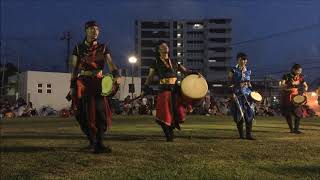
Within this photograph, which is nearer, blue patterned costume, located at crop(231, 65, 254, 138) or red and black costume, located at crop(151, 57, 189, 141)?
red and black costume, located at crop(151, 57, 189, 141)

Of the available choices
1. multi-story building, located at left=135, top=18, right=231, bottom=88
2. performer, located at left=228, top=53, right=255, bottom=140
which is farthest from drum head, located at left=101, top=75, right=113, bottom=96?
multi-story building, located at left=135, top=18, right=231, bottom=88

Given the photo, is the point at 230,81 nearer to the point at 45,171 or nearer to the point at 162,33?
the point at 45,171

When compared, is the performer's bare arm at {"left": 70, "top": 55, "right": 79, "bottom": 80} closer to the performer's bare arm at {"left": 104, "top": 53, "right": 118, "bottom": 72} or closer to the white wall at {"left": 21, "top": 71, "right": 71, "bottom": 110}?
the performer's bare arm at {"left": 104, "top": 53, "right": 118, "bottom": 72}

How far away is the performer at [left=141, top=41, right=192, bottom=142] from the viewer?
35.1 feet

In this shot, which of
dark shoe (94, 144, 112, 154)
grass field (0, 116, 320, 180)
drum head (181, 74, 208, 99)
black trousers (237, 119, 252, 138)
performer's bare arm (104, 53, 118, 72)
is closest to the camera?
grass field (0, 116, 320, 180)

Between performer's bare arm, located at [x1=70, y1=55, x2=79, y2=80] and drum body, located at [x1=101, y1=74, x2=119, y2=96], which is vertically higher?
performer's bare arm, located at [x1=70, y1=55, x2=79, y2=80]

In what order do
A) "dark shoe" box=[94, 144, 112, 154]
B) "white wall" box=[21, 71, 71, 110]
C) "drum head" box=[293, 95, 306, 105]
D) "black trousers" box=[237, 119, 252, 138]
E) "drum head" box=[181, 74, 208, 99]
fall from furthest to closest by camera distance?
"white wall" box=[21, 71, 71, 110]
"drum head" box=[293, 95, 306, 105]
"black trousers" box=[237, 119, 252, 138]
"drum head" box=[181, 74, 208, 99]
"dark shoe" box=[94, 144, 112, 154]

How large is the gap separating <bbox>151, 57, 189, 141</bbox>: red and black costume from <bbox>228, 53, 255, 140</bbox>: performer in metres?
1.75

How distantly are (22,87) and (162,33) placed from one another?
283 ft

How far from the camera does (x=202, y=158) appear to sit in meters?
7.77

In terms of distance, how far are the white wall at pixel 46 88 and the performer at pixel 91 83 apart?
59763 mm

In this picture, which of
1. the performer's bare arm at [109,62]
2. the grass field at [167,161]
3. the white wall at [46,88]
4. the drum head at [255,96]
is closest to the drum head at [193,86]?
the grass field at [167,161]

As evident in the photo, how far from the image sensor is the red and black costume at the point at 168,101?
421 inches

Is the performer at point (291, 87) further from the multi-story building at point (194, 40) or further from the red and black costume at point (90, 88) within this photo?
the multi-story building at point (194, 40)
